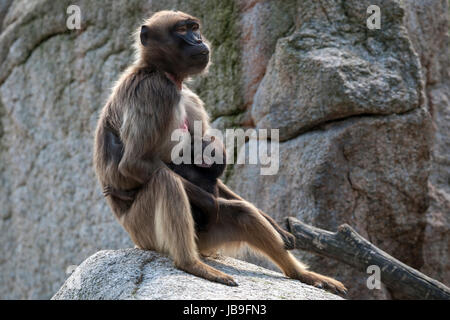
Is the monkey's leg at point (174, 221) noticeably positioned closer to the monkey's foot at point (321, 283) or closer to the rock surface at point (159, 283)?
the rock surface at point (159, 283)

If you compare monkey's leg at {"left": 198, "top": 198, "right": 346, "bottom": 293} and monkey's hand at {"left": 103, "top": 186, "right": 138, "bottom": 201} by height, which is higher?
monkey's hand at {"left": 103, "top": 186, "right": 138, "bottom": 201}

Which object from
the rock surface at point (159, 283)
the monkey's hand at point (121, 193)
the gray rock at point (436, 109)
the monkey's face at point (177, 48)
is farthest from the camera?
the gray rock at point (436, 109)

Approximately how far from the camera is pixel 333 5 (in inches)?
247

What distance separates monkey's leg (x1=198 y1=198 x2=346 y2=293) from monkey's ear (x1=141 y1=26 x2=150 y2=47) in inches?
53.3

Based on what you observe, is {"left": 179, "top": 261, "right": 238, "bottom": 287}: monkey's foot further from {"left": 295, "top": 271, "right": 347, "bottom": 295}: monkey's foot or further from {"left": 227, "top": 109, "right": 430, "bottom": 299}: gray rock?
{"left": 227, "top": 109, "right": 430, "bottom": 299}: gray rock

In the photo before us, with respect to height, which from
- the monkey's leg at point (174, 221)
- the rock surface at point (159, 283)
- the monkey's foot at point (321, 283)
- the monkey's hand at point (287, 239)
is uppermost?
the monkey's leg at point (174, 221)

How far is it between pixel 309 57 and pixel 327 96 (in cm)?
47

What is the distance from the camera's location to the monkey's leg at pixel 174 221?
156 inches

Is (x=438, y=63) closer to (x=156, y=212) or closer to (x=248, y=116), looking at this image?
(x=248, y=116)

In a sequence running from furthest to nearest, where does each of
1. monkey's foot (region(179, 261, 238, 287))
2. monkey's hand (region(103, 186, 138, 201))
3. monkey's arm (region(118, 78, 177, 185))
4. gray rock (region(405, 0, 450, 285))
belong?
gray rock (region(405, 0, 450, 285)) < monkey's hand (region(103, 186, 138, 201)) < monkey's arm (region(118, 78, 177, 185)) < monkey's foot (region(179, 261, 238, 287))

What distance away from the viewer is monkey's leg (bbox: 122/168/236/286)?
156 inches

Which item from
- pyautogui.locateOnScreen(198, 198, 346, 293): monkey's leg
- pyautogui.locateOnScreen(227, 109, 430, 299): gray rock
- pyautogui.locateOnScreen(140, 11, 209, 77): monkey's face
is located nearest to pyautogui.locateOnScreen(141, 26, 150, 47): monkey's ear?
pyautogui.locateOnScreen(140, 11, 209, 77): monkey's face

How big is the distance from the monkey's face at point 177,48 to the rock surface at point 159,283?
56.8 inches

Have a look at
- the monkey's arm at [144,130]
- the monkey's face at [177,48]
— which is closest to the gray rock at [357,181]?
the monkey's face at [177,48]
